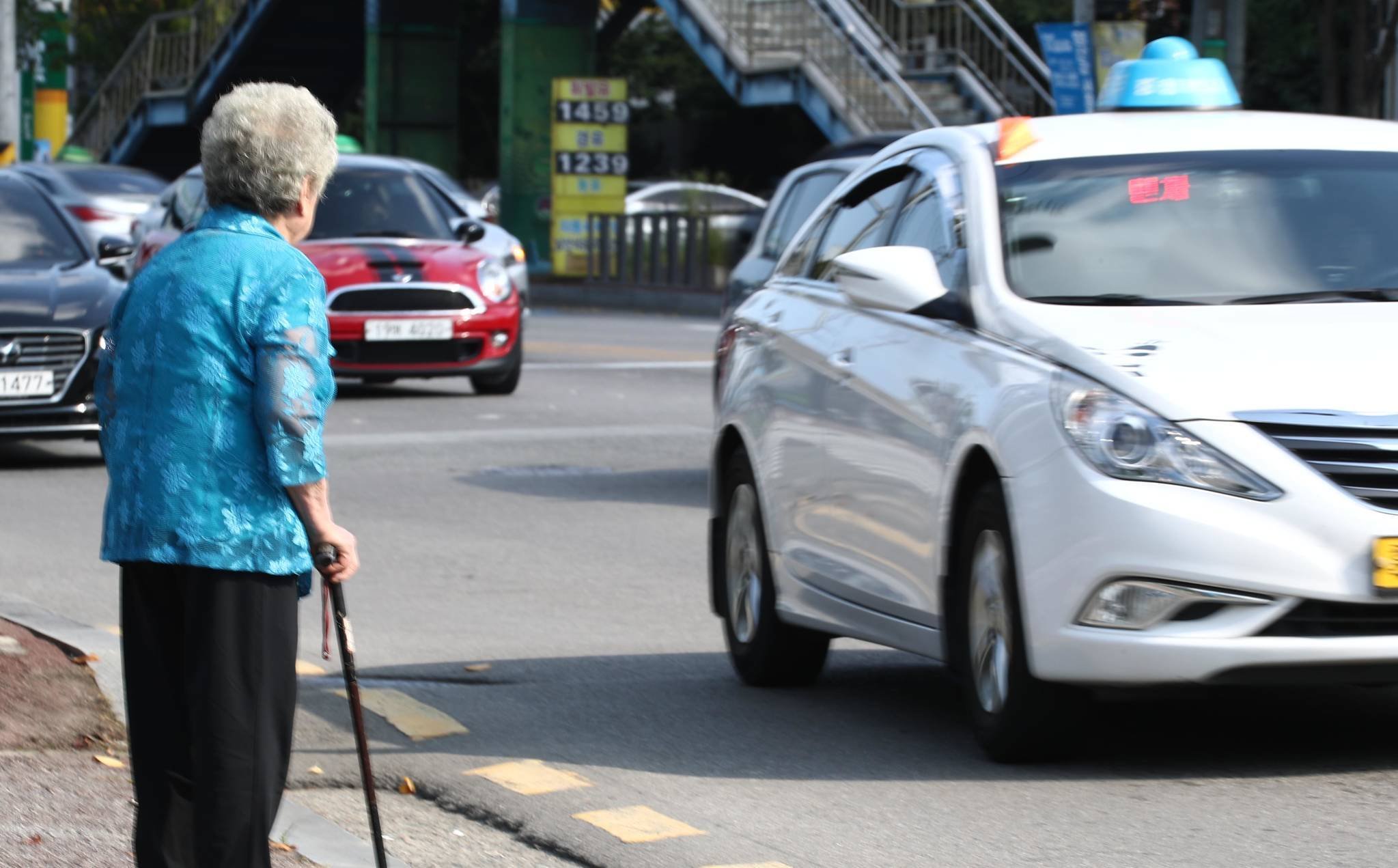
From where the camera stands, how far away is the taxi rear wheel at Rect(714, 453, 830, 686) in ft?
24.7

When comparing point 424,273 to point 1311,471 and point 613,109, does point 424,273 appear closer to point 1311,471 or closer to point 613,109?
point 1311,471

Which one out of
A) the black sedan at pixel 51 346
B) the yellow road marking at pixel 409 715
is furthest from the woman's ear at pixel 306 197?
the black sedan at pixel 51 346

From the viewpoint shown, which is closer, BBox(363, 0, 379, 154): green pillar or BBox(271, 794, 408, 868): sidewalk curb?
BBox(271, 794, 408, 868): sidewalk curb

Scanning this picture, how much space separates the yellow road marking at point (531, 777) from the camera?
20.0ft

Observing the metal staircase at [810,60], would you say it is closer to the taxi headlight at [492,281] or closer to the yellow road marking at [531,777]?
the taxi headlight at [492,281]

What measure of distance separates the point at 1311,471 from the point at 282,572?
7.96 feet

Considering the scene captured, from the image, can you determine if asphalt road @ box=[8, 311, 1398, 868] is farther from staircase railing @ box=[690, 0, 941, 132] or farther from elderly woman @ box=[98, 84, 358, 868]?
staircase railing @ box=[690, 0, 941, 132]

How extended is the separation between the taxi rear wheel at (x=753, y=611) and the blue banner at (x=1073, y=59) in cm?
1729

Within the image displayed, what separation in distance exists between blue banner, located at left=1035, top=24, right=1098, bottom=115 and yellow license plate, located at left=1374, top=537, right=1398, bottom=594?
19350mm

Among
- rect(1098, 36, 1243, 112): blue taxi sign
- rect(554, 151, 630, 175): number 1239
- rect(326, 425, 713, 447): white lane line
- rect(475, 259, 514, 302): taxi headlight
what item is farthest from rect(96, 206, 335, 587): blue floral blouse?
rect(554, 151, 630, 175): number 1239

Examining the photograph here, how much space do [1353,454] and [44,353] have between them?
30.9 feet

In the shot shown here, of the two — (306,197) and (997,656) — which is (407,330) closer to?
(997,656)

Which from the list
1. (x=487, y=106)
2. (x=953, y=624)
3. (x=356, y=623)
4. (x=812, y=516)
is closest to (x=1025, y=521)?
(x=953, y=624)

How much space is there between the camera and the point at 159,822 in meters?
4.28
